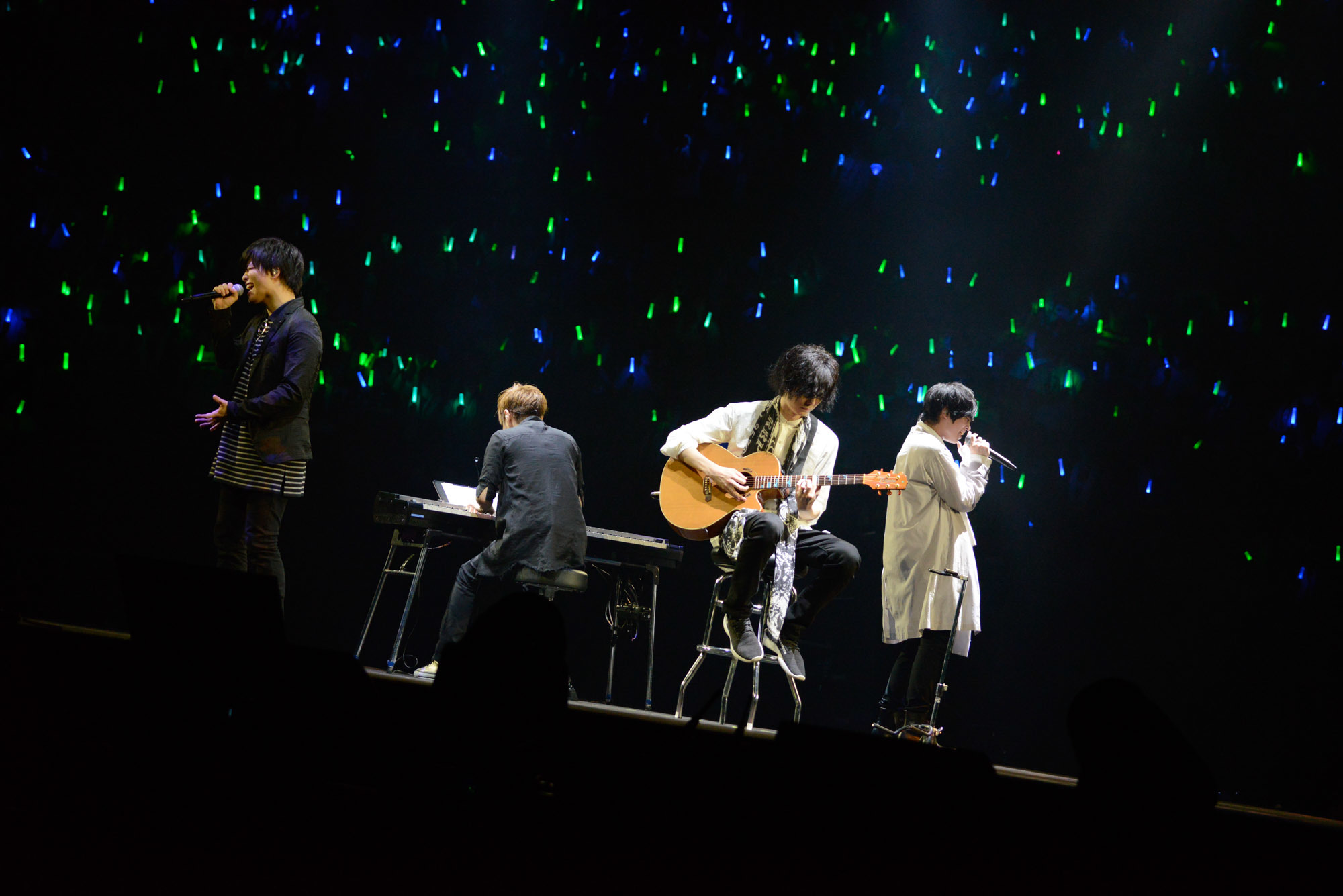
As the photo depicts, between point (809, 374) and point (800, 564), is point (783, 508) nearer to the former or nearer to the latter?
point (800, 564)

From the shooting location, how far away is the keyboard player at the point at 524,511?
3.83 m

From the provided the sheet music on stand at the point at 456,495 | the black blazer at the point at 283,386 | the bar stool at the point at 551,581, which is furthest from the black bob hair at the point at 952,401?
the black blazer at the point at 283,386

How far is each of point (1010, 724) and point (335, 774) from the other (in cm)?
401

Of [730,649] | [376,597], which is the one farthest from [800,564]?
[376,597]

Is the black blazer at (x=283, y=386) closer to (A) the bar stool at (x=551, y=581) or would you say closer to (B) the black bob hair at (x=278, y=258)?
(B) the black bob hair at (x=278, y=258)

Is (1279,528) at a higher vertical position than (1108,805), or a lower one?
higher

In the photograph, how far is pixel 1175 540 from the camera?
14.3ft

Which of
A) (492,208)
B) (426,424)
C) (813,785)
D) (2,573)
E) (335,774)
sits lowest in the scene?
(2,573)

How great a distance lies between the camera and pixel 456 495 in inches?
168

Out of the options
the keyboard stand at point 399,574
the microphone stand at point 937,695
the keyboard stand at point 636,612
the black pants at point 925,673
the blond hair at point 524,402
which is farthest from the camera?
the keyboard stand at point 636,612

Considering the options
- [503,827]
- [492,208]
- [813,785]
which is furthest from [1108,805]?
[492,208]

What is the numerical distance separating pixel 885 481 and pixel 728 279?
160 centimetres

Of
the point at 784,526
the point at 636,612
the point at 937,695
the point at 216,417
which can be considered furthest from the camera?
the point at 636,612

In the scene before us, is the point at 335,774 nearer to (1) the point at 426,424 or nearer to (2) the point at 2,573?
(1) the point at 426,424
